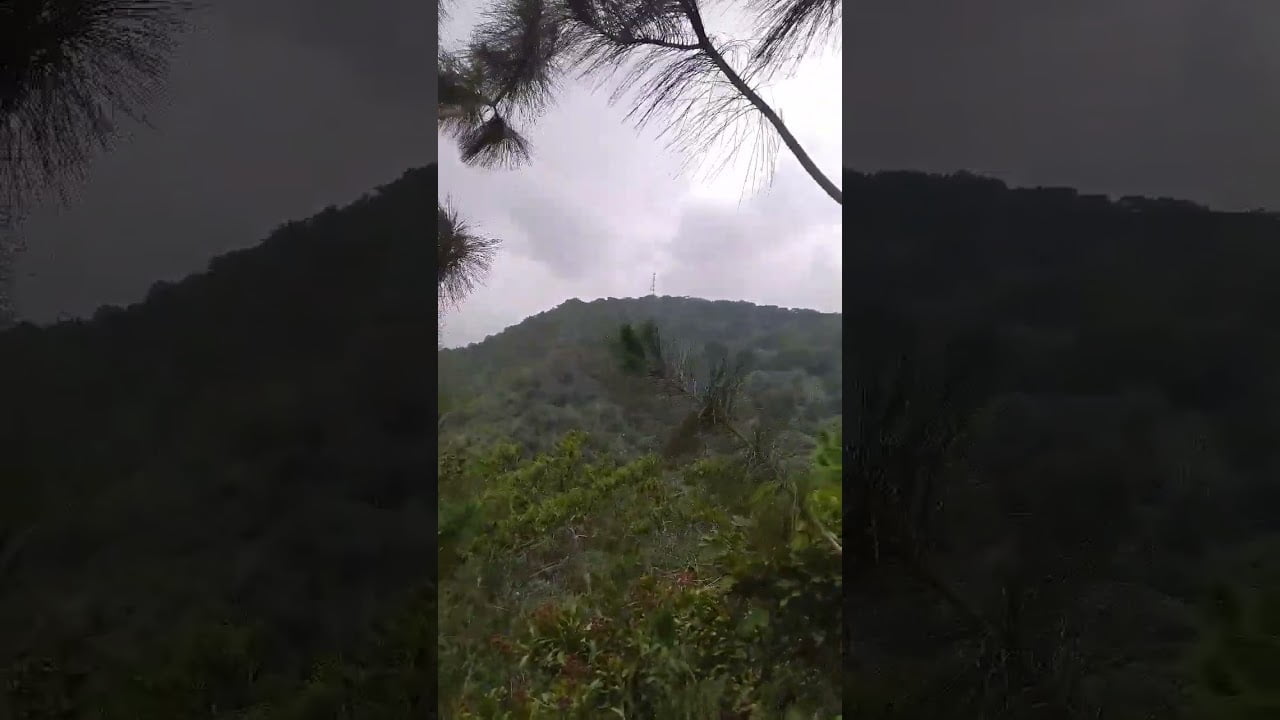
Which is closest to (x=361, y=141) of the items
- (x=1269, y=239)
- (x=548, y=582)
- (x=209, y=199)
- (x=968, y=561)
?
(x=209, y=199)

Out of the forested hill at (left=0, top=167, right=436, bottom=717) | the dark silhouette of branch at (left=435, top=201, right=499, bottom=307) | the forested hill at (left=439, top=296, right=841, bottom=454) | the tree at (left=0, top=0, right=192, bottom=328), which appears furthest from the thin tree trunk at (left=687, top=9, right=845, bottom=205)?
the tree at (left=0, top=0, right=192, bottom=328)

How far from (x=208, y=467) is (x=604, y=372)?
0.94 metres

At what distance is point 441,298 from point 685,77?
88 cm

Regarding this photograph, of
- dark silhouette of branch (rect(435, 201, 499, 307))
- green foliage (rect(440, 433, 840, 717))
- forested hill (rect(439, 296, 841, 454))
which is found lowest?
green foliage (rect(440, 433, 840, 717))

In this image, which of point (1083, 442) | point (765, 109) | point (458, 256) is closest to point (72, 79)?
point (458, 256)

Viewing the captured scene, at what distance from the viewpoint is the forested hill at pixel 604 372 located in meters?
1.52

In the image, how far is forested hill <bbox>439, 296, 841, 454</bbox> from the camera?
152 centimetres

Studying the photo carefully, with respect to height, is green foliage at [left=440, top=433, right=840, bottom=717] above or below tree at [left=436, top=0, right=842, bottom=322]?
below

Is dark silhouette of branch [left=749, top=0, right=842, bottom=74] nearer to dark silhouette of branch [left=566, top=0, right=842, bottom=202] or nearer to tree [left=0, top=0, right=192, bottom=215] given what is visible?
dark silhouette of branch [left=566, top=0, right=842, bottom=202]

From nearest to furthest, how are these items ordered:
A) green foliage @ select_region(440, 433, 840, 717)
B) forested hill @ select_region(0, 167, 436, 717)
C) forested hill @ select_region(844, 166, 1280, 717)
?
forested hill @ select_region(844, 166, 1280, 717), forested hill @ select_region(0, 167, 436, 717), green foliage @ select_region(440, 433, 840, 717)

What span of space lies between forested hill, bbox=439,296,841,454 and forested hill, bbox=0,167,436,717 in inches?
11.6

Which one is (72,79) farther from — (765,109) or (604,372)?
(765,109)

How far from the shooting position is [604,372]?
64.0 inches

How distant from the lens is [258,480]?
1.34 metres
